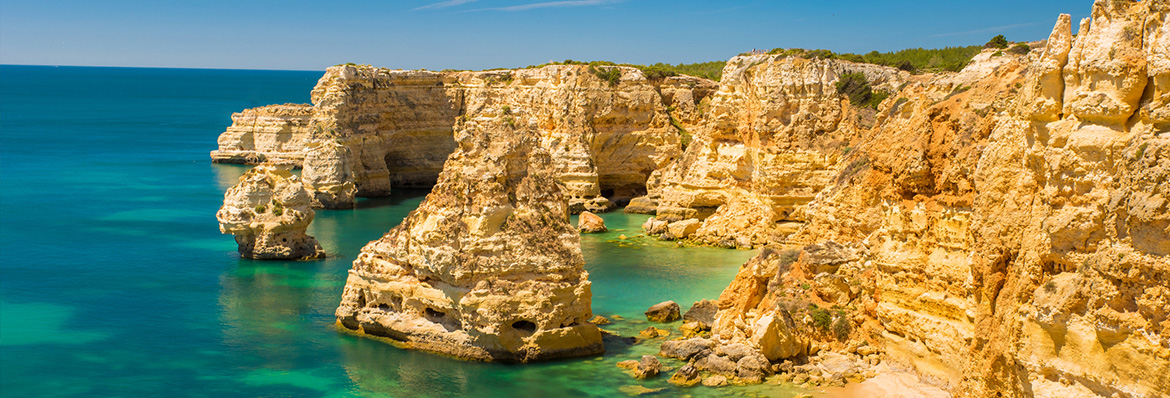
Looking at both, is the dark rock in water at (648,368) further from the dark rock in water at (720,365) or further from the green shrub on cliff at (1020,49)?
the green shrub on cliff at (1020,49)

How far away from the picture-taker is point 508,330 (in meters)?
23.1

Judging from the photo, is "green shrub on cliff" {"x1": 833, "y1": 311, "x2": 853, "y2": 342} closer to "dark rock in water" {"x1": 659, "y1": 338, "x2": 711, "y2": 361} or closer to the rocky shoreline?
the rocky shoreline

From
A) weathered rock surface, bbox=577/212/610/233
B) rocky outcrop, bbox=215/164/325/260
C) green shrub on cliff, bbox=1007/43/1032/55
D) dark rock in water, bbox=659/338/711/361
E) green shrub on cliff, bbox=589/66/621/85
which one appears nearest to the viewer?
dark rock in water, bbox=659/338/711/361

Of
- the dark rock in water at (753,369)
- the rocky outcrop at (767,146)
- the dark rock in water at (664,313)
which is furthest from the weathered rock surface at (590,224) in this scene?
the dark rock in water at (753,369)

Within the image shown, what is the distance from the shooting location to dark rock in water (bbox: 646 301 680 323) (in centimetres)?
2686

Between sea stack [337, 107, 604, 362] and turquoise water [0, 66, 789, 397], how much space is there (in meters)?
0.62

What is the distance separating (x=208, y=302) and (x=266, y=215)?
6719 millimetres

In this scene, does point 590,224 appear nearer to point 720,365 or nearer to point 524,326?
point 524,326

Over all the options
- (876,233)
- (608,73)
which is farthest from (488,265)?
(608,73)

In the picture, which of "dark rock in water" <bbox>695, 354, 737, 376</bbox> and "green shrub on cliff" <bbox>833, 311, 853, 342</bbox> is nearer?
"dark rock in water" <bbox>695, 354, 737, 376</bbox>

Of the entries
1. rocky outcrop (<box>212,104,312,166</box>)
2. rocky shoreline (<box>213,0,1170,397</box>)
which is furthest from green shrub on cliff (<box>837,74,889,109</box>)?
rocky outcrop (<box>212,104,312,166</box>)

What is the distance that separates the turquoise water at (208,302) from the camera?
22.5m

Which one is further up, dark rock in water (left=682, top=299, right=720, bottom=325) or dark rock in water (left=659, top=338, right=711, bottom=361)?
dark rock in water (left=682, top=299, right=720, bottom=325)

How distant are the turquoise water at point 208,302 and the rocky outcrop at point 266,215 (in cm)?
83
